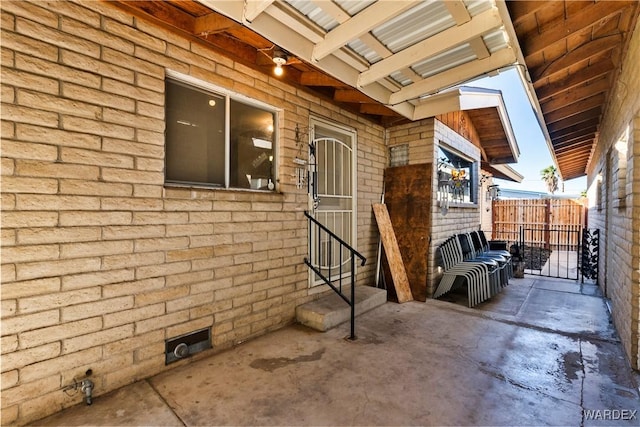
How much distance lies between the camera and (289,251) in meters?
3.60

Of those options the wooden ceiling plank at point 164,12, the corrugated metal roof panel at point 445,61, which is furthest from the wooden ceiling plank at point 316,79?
the wooden ceiling plank at point 164,12

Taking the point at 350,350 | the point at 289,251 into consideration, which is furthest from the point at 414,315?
the point at 289,251

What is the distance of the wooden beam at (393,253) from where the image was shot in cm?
464

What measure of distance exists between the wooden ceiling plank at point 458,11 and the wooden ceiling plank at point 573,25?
718 millimetres

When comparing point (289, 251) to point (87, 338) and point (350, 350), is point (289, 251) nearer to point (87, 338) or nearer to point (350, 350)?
point (350, 350)

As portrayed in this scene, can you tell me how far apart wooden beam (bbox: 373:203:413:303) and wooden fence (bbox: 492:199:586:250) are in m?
7.72

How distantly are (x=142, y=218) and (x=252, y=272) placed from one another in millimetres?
1243

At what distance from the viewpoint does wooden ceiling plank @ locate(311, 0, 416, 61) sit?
218cm

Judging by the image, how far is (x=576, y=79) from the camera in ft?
11.5

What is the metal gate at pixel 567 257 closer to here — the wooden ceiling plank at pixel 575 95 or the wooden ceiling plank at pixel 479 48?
the wooden ceiling plank at pixel 575 95

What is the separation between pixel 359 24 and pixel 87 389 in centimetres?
346

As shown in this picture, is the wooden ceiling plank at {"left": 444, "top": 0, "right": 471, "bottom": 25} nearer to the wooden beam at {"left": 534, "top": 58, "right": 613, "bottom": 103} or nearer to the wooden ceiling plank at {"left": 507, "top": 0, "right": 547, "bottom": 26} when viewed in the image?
the wooden ceiling plank at {"left": 507, "top": 0, "right": 547, "bottom": 26}

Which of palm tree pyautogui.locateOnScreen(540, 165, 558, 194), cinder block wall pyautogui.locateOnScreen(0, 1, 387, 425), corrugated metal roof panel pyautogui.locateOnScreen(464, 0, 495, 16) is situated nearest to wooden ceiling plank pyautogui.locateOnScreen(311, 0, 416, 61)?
corrugated metal roof panel pyautogui.locateOnScreen(464, 0, 495, 16)

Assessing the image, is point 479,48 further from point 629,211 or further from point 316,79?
point 629,211
